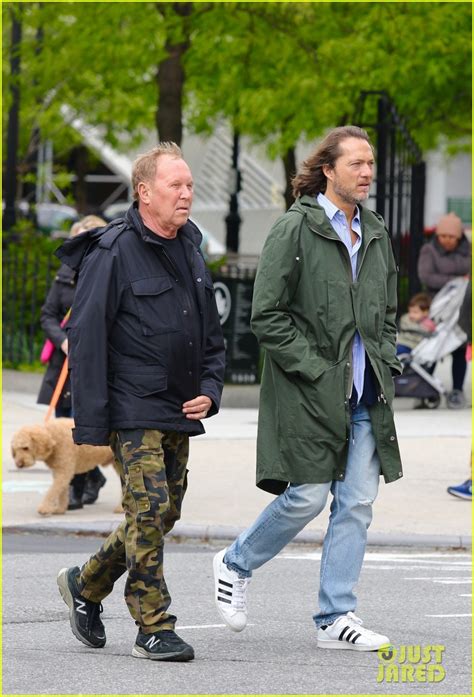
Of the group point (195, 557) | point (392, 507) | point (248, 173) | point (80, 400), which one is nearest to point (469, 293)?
point (392, 507)

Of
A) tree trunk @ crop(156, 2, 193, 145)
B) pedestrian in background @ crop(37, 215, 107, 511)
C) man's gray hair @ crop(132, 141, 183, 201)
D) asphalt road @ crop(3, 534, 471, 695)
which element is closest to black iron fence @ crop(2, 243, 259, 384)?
tree trunk @ crop(156, 2, 193, 145)

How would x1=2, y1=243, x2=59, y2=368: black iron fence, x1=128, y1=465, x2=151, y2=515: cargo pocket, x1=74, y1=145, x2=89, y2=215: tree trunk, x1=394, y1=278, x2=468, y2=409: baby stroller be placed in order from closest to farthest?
1. x1=128, y1=465, x2=151, y2=515: cargo pocket
2. x1=394, y1=278, x2=468, y2=409: baby stroller
3. x1=2, y1=243, x2=59, y2=368: black iron fence
4. x1=74, y1=145, x2=89, y2=215: tree trunk

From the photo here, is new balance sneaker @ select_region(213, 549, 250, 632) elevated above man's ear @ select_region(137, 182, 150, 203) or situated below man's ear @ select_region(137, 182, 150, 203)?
below

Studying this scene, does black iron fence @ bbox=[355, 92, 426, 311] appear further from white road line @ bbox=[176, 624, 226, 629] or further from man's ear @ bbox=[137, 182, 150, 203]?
man's ear @ bbox=[137, 182, 150, 203]

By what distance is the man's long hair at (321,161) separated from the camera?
6406 millimetres

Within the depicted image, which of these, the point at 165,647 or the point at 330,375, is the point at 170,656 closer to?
the point at 165,647

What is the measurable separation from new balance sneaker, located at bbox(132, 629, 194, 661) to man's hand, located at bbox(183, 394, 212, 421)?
31.3 inches

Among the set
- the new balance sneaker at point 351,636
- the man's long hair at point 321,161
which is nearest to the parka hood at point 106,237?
the man's long hair at point 321,161

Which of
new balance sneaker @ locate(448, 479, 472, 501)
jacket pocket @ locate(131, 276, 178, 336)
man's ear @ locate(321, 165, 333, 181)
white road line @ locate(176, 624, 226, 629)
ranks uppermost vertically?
man's ear @ locate(321, 165, 333, 181)

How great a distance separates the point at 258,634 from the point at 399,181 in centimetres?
1131

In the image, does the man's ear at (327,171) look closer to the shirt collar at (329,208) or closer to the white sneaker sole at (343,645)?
the shirt collar at (329,208)

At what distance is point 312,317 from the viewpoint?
627 cm

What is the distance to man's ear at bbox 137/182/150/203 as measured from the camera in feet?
20.5

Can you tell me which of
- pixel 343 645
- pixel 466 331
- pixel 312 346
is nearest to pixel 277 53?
pixel 466 331
